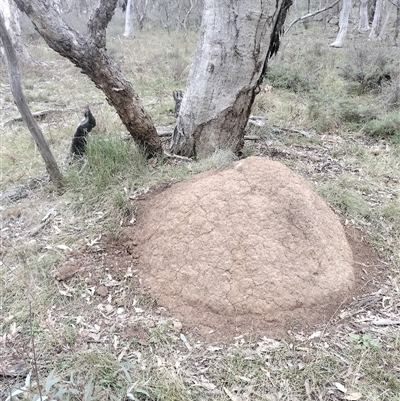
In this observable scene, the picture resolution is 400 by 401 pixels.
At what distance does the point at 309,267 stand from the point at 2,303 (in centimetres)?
182

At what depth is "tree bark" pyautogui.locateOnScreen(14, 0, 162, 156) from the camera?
2.56 metres

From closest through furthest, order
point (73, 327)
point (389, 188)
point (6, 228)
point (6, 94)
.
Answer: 1. point (73, 327)
2. point (6, 228)
3. point (389, 188)
4. point (6, 94)

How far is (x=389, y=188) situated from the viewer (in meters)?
3.49

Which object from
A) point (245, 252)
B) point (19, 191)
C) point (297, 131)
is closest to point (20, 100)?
point (19, 191)

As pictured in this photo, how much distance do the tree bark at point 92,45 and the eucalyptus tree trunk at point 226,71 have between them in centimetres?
54

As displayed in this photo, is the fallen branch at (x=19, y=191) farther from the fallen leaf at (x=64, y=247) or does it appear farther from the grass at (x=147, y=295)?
the fallen leaf at (x=64, y=247)

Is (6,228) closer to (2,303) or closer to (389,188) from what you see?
(2,303)

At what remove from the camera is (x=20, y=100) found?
289cm

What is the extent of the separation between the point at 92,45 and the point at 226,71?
1.09 meters

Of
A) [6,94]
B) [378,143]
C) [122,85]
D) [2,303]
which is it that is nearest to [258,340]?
[2,303]

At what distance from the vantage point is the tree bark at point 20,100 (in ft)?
8.73

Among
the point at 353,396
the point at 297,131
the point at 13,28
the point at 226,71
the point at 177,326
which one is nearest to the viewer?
the point at 353,396

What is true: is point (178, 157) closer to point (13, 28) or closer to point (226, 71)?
point (226, 71)

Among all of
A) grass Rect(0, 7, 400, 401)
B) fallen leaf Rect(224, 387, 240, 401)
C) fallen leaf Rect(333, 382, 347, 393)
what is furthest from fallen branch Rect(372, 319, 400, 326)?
fallen leaf Rect(224, 387, 240, 401)
